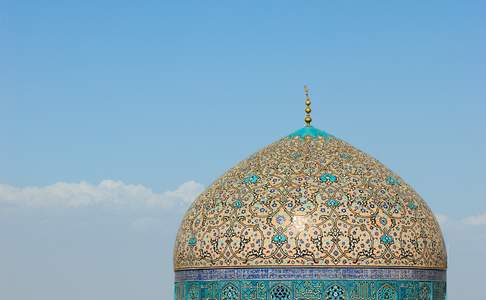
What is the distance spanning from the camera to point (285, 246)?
2131 centimetres

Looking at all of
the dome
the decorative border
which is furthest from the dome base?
the dome

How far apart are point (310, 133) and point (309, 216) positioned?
2187mm

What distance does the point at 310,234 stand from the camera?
21.3 metres

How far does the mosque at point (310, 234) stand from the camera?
2127 centimetres

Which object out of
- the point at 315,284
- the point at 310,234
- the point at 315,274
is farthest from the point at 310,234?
the point at 315,284

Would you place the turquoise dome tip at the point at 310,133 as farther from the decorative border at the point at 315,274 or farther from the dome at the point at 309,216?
the decorative border at the point at 315,274

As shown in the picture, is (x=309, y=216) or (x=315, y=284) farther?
(x=309, y=216)

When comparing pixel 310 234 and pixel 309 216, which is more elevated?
pixel 309 216

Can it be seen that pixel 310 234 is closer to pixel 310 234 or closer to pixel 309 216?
pixel 310 234

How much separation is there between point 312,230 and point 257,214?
38.5 inches

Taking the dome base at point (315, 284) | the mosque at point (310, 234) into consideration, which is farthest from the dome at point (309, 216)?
the dome base at point (315, 284)

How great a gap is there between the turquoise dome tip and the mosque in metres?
0.19

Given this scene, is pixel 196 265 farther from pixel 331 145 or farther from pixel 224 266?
pixel 331 145

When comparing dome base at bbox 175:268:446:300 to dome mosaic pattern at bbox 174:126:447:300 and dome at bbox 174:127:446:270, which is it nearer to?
dome mosaic pattern at bbox 174:126:447:300
